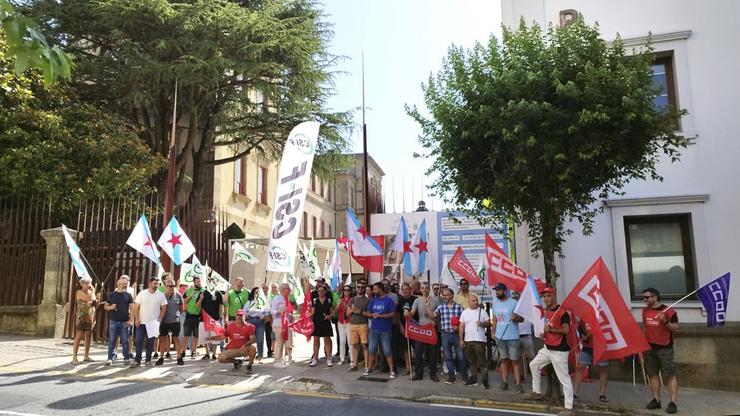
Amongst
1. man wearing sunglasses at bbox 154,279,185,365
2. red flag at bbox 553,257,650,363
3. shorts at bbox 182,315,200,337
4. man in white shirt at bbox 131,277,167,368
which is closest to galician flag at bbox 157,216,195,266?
man wearing sunglasses at bbox 154,279,185,365

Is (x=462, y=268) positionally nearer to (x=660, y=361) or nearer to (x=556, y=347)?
(x=556, y=347)

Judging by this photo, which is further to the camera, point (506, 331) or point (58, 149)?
point (58, 149)

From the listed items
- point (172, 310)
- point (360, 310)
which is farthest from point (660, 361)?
point (172, 310)

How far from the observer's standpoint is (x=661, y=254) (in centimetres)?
1139

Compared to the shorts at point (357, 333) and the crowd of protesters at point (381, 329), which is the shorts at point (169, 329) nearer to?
the crowd of protesters at point (381, 329)

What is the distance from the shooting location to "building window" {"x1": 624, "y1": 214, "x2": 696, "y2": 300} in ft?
36.7

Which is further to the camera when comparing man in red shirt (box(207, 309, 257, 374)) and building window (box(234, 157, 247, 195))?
building window (box(234, 157, 247, 195))

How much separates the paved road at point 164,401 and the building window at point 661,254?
5.10 meters

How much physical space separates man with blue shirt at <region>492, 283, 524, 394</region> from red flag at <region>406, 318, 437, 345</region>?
3.89ft

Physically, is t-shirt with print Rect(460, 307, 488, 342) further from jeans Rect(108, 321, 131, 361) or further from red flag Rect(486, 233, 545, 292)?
jeans Rect(108, 321, 131, 361)

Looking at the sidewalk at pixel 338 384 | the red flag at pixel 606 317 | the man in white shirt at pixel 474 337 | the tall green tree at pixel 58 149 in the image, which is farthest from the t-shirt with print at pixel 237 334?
the tall green tree at pixel 58 149

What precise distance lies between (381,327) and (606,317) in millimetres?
3985

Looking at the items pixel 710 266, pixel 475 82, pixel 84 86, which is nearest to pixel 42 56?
pixel 475 82

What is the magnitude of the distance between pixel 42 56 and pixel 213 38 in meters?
15.6
